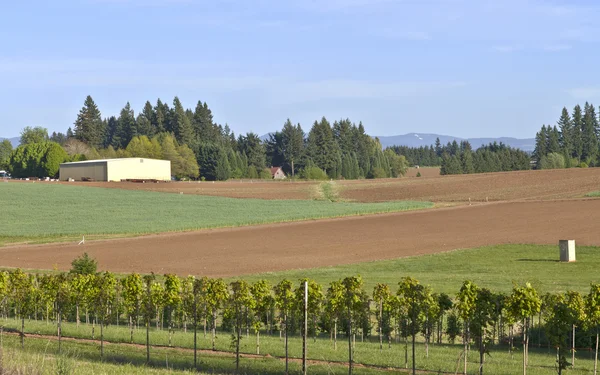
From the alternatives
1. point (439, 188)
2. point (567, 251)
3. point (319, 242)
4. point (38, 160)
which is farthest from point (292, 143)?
point (567, 251)

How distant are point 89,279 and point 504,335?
1438 cm

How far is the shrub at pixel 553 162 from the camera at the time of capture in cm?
16775

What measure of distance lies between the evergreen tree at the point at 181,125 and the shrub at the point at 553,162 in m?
76.6

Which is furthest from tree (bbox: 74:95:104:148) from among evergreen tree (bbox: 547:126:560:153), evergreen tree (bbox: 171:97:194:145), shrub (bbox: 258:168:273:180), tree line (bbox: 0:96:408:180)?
evergreen tree (bbox: 547:126:560:153)

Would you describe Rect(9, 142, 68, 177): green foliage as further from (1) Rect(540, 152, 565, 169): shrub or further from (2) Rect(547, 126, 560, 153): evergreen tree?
(2) Rect(547, 126, 560, 153): evergreen tree

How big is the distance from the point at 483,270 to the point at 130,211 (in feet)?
170

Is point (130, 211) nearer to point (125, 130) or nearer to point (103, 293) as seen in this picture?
point (103, 293)

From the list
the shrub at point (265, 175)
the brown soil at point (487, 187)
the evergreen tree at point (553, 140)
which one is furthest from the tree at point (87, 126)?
the evergreen tree at point (553, 140)

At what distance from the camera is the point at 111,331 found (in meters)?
28.1

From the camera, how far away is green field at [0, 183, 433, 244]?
234 feet

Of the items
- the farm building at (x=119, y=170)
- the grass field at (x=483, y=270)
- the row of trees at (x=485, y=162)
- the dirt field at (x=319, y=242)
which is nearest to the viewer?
the grass field at (x=483, y=270)

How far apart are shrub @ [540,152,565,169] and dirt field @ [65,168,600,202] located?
57.7 metres

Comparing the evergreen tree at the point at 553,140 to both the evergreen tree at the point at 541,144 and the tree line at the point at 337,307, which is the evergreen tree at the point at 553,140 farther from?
the tree line at the point at 337,307

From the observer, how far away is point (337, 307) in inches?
960
